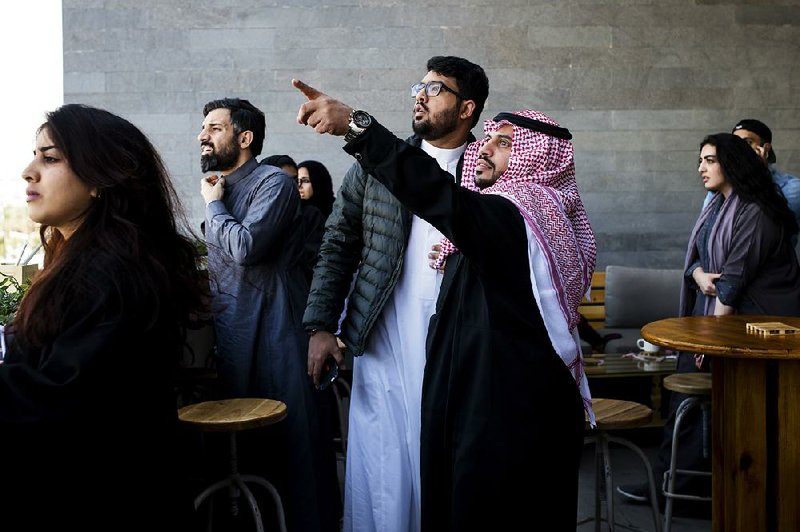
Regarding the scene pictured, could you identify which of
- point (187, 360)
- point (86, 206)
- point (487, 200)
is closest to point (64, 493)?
point (86, 206)

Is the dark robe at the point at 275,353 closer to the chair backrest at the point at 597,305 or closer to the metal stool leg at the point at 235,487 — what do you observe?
the metal stool leg at the point at 235,487

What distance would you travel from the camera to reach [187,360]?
12.5 feet

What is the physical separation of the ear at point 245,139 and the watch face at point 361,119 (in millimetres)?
1664

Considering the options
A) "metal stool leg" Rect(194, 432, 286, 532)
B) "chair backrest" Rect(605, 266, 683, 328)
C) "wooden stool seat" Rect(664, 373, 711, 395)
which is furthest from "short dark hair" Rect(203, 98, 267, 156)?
"chair backrest" Rect(605, 266, 683, 328)

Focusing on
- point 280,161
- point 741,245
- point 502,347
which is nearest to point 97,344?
point 502,347

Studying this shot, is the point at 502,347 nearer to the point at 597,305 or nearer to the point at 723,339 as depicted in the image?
the point at 723,339

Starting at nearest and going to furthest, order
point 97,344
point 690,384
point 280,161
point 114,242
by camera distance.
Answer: point 97,344, point 114,242, point 690,384, point 280,161

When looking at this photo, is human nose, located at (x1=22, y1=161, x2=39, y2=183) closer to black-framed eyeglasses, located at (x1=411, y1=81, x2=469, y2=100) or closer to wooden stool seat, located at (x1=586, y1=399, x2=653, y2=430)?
black-framed eyeglasses, located at (x1=411, y1=81, x2=469, y2=100)

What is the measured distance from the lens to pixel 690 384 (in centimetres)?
386

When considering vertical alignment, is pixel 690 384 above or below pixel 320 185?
below

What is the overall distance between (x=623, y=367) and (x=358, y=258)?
8.62ft

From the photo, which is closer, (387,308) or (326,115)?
(326,115)

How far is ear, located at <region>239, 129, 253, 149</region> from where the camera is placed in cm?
378

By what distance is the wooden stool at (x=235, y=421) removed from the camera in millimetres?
2895
